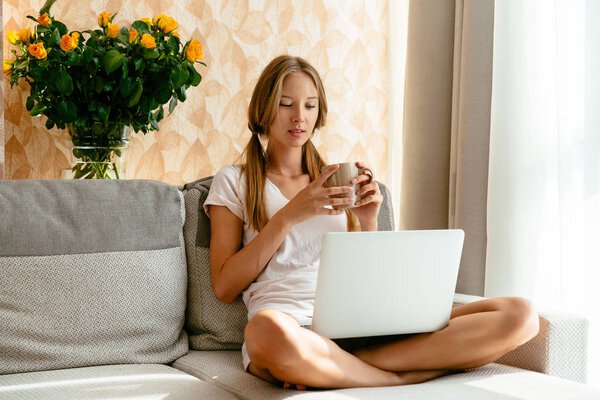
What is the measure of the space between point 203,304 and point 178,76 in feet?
2.33

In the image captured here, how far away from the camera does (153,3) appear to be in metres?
2.61

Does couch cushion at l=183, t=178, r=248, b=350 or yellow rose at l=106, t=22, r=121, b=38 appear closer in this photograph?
couch cushion at l=183, t=178, r=248, b=350

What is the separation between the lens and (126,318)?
1.91 metres

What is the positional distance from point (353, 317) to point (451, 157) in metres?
1.24

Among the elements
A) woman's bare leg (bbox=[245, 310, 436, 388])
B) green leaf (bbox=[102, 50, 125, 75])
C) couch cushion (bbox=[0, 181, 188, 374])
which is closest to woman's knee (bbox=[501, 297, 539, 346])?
woman's bare leg (bbox=[245, 310, 436, 388])

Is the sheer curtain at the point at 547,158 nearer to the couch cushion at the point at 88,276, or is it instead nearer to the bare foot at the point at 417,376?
the bare foot at the point at 417,376

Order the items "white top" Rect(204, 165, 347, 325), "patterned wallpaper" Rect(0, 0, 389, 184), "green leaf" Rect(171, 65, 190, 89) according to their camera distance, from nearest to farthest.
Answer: "white top" Rect(204, 165, 347, 325), "green leaf" Rect(171, 65, 190, 89), "patterned wallpaper" Rect(0, 0, 389, 184)

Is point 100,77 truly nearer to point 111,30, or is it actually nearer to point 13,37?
point 111,30

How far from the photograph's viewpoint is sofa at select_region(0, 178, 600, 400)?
167 centimetres

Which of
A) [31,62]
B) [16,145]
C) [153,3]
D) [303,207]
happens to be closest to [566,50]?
[303,207]

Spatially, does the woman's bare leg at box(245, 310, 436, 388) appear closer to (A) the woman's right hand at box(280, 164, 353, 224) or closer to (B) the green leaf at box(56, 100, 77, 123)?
(A) the woman's right hand at box(280, 164, 353, 224)

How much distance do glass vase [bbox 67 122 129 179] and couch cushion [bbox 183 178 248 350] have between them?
0.32 metres

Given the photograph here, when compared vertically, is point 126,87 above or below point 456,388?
above

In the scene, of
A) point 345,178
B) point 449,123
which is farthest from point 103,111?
point 449,123
